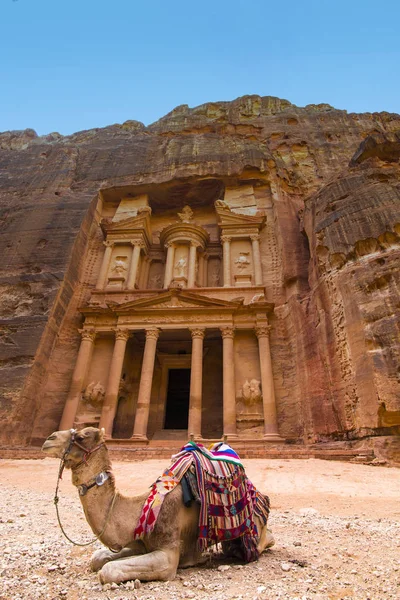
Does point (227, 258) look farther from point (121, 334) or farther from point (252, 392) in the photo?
point (252, 392)

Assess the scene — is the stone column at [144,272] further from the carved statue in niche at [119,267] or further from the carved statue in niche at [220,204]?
the carved statue in niche at [220,204]

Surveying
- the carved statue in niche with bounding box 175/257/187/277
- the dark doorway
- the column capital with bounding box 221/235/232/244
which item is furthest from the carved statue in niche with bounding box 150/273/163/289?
the dark doorway

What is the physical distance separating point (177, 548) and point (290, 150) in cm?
2955

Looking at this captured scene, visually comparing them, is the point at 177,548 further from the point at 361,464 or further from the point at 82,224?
the point at 82,224

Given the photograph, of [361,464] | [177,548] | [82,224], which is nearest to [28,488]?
[177,548]

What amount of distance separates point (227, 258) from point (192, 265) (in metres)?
2.14

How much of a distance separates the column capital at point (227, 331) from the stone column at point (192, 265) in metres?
4.34

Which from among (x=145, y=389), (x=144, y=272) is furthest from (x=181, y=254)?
(x=145, y=389)

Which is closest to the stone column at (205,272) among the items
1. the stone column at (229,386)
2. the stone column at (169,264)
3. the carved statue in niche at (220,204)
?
the stone column at (169,264)

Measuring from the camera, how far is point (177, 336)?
18375 millimetres

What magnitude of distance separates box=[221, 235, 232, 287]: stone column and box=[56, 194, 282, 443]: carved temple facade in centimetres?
7

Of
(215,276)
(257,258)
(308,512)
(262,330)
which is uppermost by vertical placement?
(215,276)

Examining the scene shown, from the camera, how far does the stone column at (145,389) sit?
14.6 meters

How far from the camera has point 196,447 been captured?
322 centimetres
